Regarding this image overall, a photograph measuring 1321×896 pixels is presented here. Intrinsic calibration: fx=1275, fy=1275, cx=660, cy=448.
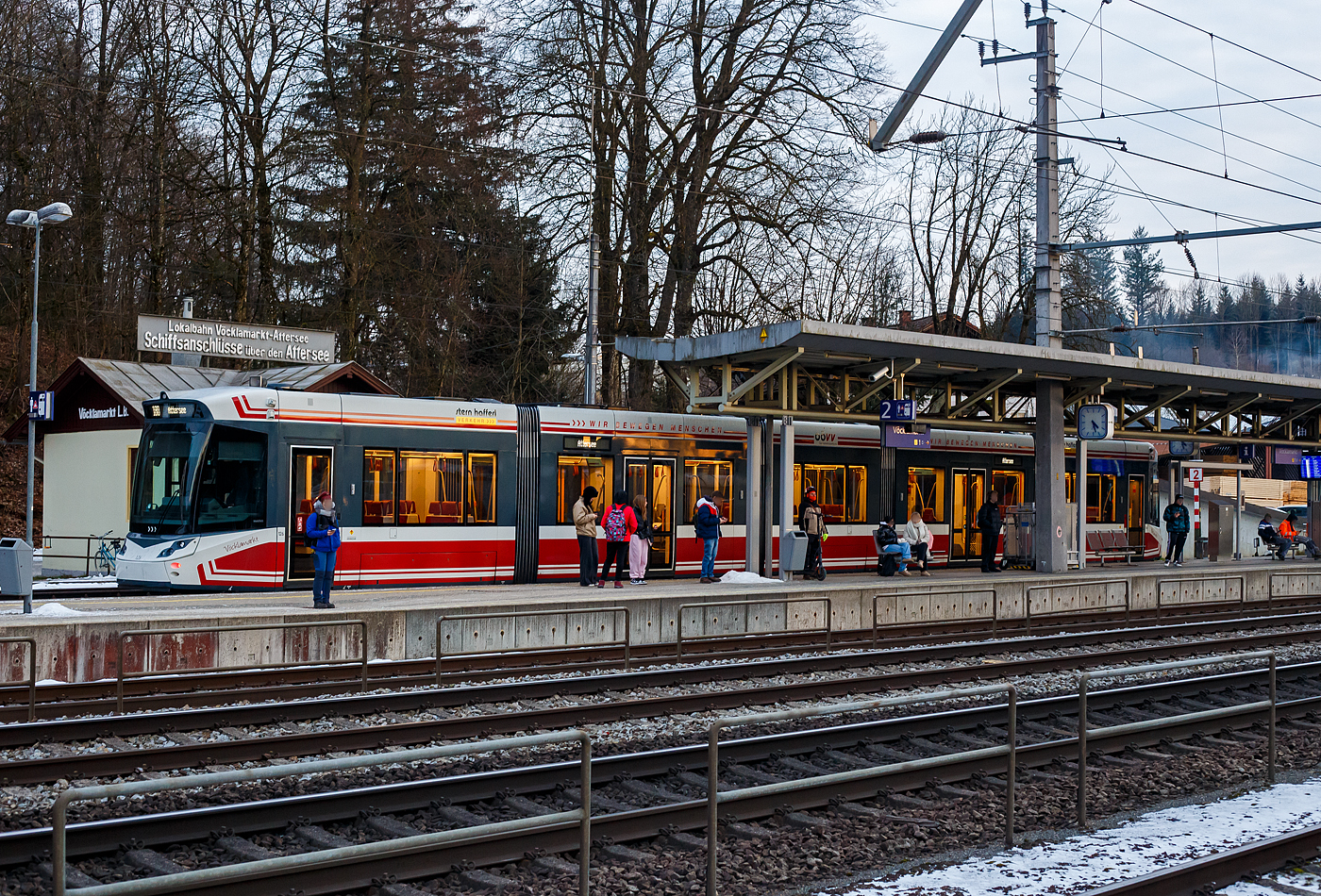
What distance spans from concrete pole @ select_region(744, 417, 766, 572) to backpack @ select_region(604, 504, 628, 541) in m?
2.72

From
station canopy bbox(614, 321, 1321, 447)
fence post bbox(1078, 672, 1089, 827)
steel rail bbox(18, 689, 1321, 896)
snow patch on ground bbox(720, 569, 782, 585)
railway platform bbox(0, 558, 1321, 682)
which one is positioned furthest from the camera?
snow patch on ground bbox(720, 569, 782, 585)

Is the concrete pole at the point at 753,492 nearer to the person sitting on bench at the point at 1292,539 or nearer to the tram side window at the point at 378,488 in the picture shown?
the tram side window at the point at 378,488

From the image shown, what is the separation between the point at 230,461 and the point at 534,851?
12206 millimetres

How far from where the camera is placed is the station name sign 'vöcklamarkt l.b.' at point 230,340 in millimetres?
25359

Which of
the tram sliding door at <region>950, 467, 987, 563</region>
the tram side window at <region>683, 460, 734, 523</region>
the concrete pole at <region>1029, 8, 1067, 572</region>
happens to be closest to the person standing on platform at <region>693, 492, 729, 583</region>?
the tram side window at <region>683, 460, 734, 523</region>

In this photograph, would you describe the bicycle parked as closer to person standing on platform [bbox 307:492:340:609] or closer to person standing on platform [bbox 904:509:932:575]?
person standing on platform [bbox 307:492:340:609]

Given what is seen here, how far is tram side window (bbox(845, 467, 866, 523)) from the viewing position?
2592cm

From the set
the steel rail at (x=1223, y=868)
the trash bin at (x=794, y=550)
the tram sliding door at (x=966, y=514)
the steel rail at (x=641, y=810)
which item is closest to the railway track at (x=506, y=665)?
the trash bin at (x=794, y=550)

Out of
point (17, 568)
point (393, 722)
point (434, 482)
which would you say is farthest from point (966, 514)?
point (17, 568)

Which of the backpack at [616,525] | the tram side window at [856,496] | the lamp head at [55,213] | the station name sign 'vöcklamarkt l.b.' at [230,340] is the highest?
the lamp head at [55,213]

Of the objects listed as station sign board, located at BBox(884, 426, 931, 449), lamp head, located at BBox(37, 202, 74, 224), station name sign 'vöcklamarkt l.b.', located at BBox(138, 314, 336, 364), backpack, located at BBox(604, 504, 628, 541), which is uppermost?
lamp head, located at BBox(37, 202, 74, 224)

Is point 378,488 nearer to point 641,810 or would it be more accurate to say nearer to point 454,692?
point 454,692

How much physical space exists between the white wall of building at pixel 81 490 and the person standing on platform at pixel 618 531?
12085 millimetres

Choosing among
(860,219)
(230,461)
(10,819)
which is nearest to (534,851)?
(10,819)
